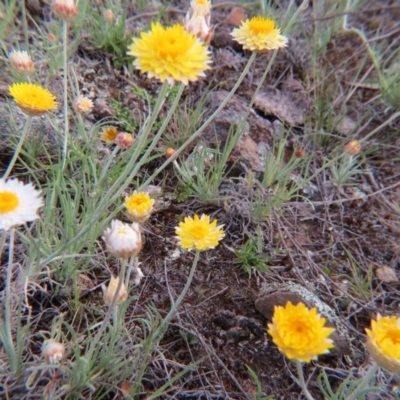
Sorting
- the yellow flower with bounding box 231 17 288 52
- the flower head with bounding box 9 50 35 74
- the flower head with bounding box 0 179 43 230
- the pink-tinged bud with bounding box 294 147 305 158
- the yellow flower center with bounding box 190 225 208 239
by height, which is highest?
the flower head with bounding box 9 50 35 74

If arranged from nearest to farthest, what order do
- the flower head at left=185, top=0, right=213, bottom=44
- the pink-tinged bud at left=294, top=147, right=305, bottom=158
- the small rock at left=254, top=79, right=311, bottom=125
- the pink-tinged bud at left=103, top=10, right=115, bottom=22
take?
the flower head at left=185, top=0, right=213, bottom=44, the pink-tinged bud at left=294, top=147, right=305, bottom=158, the pink-tinged bud at left=103, top=10, right=115, bottom=22, the small rock at left=254, top=79, right=311, bottom=125

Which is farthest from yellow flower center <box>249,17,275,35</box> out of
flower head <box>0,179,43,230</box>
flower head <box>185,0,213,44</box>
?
flower head <box>0,179,43,230</box>

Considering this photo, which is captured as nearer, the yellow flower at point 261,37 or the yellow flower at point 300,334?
the yellow flower at point 300,334

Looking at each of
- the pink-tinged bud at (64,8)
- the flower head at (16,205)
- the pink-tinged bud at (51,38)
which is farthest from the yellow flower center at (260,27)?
the pink-tinged bud at (51,38)

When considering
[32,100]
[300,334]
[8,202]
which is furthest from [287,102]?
[8,202]

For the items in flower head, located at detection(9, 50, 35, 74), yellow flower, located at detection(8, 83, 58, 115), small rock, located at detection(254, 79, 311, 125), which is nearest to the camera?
yellow flower, located at detection(8, 83, 58, 115)

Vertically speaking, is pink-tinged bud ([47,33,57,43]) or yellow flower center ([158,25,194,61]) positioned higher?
pink-tinged bud ([47,33,57,43])

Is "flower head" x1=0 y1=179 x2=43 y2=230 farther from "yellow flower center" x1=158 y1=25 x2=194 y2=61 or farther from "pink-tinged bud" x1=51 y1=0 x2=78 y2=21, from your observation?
"pink-tinged bud" x1=51 y1=0 x2=78 y2=21

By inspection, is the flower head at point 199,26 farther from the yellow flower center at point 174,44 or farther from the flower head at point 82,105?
the flower head at point 82,105
